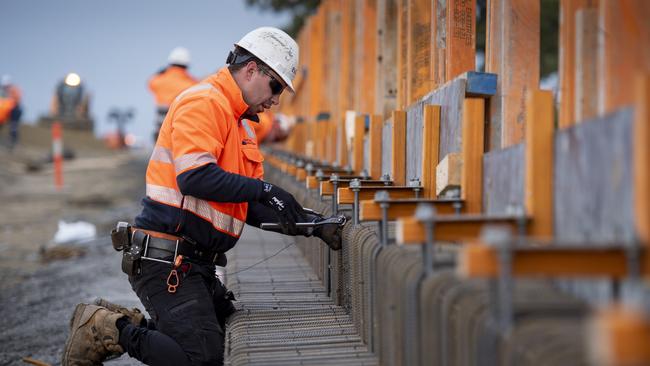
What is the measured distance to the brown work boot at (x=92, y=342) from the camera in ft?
16.4

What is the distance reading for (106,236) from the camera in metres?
12.8

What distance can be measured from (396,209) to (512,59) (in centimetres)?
107

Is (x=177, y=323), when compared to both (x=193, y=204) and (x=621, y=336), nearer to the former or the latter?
(x=193, y=204)

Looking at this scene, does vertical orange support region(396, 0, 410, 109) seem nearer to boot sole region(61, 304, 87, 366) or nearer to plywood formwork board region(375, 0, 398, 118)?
plywood formwork board region(375, 0, 398, 118)

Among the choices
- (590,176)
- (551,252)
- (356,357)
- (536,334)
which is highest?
(590,176)

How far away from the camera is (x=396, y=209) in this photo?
12.6 feet

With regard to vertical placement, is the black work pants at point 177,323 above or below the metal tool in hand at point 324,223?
below

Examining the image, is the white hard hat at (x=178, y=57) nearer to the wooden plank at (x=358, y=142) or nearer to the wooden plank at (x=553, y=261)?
the wooden plank at (x=358, y=142)

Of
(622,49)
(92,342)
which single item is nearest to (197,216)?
(92,342)

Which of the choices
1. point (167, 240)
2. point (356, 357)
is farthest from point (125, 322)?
point (356, 357)

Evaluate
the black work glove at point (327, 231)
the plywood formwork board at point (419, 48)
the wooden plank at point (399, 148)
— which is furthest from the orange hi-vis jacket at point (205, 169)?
the plywood formwork board at point (419, 48)

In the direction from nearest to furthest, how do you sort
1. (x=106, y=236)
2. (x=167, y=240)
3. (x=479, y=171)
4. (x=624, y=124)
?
(x=624, y=124) < (x=479, y=171) < (x=167, y=240) < (x=106, y=236)

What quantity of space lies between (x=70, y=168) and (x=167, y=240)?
2488cm

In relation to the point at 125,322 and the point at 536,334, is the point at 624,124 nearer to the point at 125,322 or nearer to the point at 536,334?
the point at 536,334
